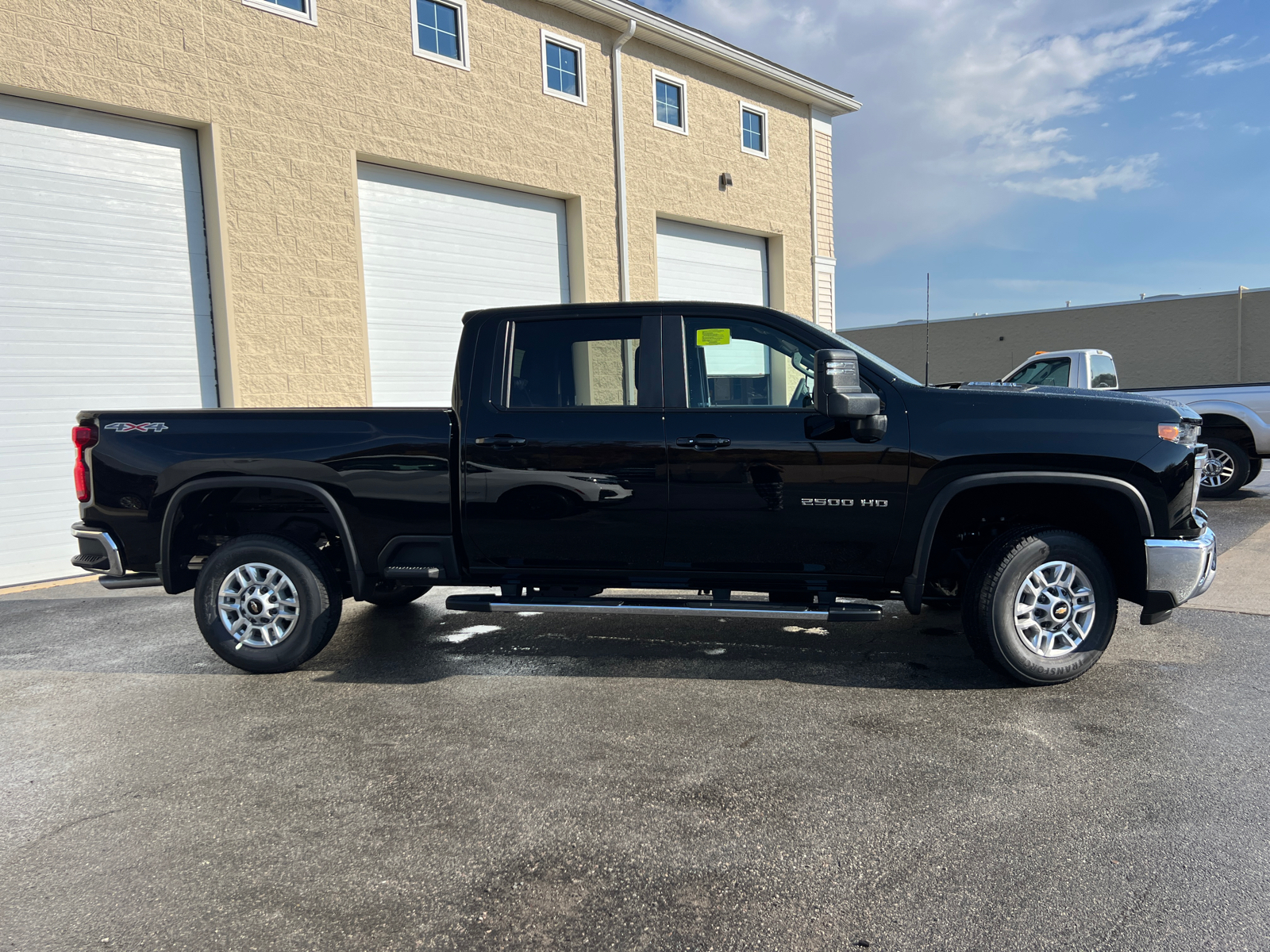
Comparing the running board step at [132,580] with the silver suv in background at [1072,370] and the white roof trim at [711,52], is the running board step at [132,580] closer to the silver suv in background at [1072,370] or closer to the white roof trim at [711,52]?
the silver suv in background at [1072,370]

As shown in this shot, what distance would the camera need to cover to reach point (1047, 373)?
1161cm

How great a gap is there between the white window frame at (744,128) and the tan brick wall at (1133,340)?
47.2 ft

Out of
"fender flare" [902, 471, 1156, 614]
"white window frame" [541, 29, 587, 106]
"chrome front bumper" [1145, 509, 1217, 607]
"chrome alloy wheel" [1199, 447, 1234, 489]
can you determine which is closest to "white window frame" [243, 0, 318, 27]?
"white window frame" [541, 29, 587, 106]

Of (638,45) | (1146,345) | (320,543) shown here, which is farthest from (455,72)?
(1146,345)

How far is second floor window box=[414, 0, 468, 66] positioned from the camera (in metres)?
10.9

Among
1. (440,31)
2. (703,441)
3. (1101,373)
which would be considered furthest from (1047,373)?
(440,31)

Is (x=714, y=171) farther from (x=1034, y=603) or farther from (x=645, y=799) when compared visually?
(x=645, y=799)

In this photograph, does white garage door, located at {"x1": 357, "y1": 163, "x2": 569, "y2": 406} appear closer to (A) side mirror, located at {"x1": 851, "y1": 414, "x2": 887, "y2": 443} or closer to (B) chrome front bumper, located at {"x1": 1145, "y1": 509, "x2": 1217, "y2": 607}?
(A) side mirror, located at {"x1": 851, "y1": 414, "x2": 887, "y2": 443}

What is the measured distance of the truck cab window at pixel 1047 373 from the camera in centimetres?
1130

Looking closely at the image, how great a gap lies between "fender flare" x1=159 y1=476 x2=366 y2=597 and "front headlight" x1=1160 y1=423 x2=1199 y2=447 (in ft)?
14.0

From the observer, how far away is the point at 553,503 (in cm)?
455

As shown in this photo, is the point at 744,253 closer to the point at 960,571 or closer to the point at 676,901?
the point at 960,571

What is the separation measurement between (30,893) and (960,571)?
4.28m

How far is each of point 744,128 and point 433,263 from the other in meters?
6.94
